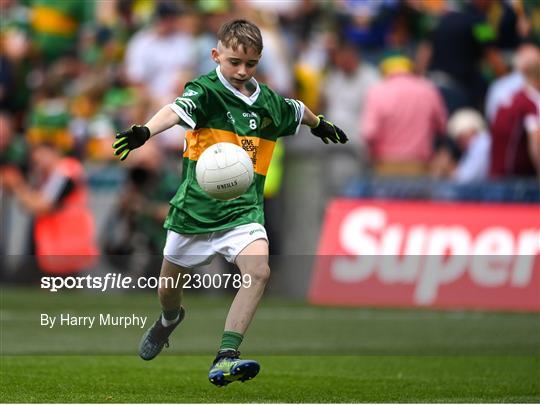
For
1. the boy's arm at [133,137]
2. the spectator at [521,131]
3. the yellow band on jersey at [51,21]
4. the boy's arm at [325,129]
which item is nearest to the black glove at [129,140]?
the boy's arm at [133,137]

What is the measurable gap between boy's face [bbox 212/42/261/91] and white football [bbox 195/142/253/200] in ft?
1.45

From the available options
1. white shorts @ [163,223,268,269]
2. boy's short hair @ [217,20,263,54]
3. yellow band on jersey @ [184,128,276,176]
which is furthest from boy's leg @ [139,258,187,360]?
boy's short hair @ [217,20,263,54]

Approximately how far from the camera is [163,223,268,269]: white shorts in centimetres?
964

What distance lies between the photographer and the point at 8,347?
12.4 m

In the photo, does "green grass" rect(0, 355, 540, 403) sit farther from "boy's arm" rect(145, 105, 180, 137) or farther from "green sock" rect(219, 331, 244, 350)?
"boy's arm" rect(145, 105, 180, 137)

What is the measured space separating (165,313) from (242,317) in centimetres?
113

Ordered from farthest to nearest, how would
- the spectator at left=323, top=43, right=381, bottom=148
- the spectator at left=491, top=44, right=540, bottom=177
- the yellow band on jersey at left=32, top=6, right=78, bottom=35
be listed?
the yellow band on jersey at left=32, top=6, right=78, bottom=35 < the spectator at left=323, top=43, right=381, bottom=148 < the spectator at left=491, top=44, right=540, bottom=177

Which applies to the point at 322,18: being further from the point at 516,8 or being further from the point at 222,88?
the point at 222,88

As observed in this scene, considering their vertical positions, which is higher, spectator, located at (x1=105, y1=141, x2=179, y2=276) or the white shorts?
the white shorts

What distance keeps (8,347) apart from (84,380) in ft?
8.01

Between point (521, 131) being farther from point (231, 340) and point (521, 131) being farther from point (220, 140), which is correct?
point (231, 340)

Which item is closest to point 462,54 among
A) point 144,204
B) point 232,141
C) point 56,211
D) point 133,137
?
point 144,204

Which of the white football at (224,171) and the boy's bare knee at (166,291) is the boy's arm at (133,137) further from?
the boy's bare knee at (166,291)

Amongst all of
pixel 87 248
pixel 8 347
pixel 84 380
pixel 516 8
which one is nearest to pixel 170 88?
pixel 87 248
